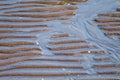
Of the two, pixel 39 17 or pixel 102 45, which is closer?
pixel 102 45

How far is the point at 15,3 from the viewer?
3.38m

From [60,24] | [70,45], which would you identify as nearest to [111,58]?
[70,45]

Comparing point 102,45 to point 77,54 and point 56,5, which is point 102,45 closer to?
point 77,54

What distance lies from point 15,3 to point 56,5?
0.44 m

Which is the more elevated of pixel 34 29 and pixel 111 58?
pixel 34 29

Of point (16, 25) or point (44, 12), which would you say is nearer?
point (16, 25)

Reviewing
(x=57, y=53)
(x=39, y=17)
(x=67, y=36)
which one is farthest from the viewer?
(x=39, y=17)

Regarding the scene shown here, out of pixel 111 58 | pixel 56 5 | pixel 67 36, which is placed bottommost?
pixel 111 58

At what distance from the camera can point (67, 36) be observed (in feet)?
9.64

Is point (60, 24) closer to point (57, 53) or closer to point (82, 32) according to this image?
point (82, 32)

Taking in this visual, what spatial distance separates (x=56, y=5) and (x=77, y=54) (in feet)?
2.61

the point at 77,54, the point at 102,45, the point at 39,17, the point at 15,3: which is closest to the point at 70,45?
the point at 77,54

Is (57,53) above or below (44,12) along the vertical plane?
below

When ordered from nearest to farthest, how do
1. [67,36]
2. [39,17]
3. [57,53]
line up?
[57,53] → [67,36] → [39,17]
